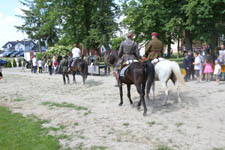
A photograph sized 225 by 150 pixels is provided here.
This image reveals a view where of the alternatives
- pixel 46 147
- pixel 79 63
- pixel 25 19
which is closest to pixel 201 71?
pixel 79 63

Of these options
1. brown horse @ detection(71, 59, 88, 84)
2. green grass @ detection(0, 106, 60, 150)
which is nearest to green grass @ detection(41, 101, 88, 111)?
green grass @ detection(0, 106, 60, 150)

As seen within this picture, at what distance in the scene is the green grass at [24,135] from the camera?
16.7 feet

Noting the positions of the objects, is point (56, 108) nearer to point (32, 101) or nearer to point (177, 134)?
point (32, 101)

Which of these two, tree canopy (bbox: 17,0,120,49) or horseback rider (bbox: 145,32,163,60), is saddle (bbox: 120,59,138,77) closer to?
horseback rider (bbox: 145,32,163,60)

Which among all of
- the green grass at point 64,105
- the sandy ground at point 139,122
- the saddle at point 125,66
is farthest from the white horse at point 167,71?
the green grass at point 64,105

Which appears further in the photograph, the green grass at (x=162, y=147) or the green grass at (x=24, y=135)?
the green grass at (x=24, y=135)

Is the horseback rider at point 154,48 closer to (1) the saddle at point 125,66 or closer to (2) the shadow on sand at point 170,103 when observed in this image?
(1) the saddle at point 125,66

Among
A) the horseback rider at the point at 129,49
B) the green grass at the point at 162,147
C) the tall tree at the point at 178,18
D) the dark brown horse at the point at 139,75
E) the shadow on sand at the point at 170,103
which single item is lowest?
the green grass at the point at 162,147

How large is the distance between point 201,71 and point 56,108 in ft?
31.2

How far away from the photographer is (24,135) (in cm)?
580

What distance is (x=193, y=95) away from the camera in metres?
10.1

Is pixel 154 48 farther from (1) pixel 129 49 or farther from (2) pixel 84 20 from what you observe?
(2) pixel 84 20

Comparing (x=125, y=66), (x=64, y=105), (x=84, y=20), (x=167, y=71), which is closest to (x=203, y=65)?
(x=167, y=71)

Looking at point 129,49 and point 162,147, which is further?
point 129,49
